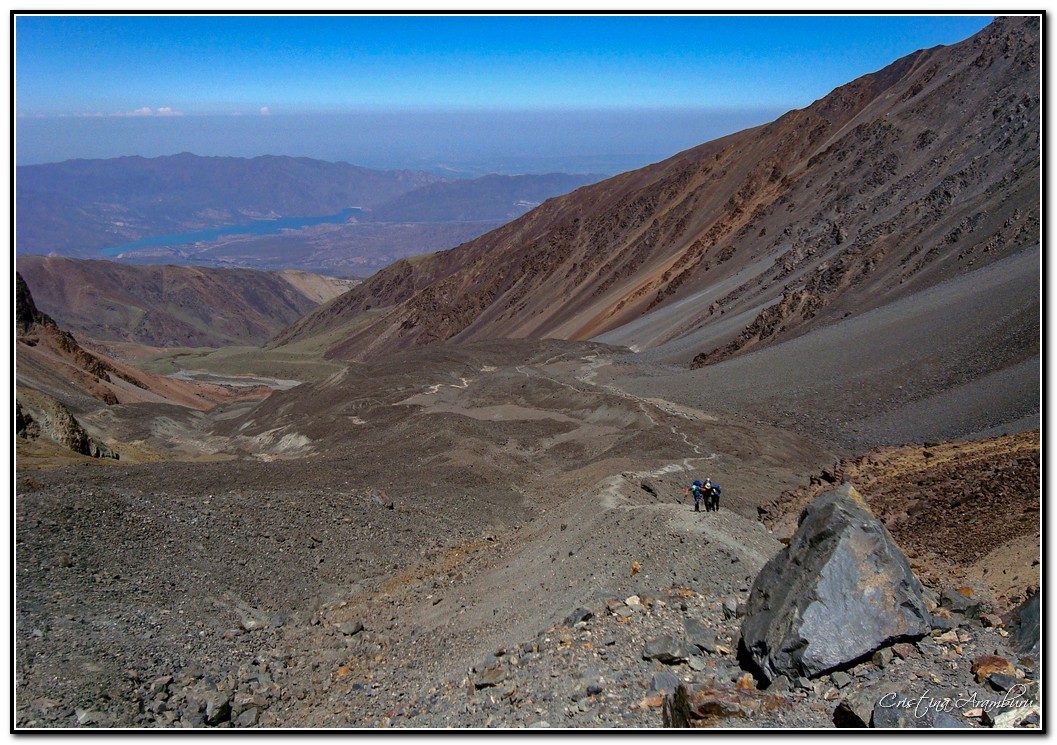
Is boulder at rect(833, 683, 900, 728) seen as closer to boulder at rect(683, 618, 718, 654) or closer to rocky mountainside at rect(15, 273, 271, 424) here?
boulder at rect(683, 618, 718, 654)

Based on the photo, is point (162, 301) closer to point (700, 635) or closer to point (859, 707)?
point (700, 635)

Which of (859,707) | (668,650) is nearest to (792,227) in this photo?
(668,650)

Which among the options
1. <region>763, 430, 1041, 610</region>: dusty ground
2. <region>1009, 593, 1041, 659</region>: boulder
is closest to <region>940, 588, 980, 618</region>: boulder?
<region>1009, 593, 1041, 659</region>: boulder

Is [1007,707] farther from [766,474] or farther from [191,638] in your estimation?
[766,474]

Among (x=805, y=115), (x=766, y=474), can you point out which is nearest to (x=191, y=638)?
(x=766, y=474)

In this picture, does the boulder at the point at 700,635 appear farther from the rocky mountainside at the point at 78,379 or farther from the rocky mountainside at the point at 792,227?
the rocky mountainside at the point at 78,379

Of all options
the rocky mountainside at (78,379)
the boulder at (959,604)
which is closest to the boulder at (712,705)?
the boulder at (959,604)
